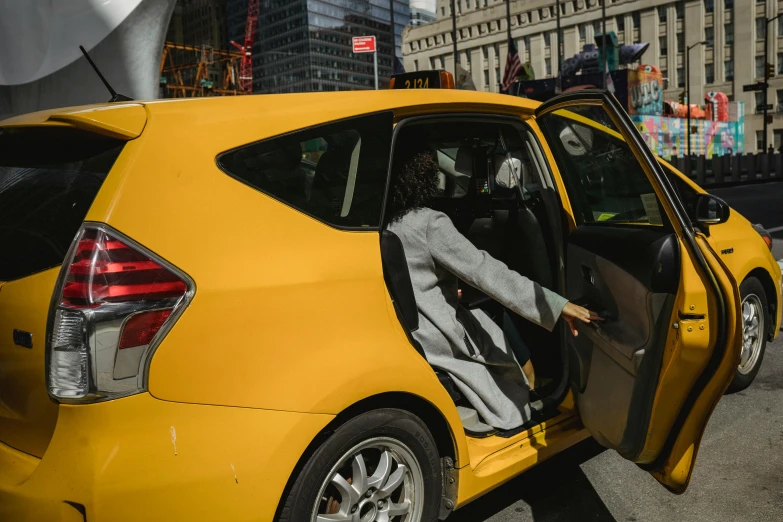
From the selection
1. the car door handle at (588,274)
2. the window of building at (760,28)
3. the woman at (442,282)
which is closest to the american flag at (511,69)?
the car door handle at (588,274)

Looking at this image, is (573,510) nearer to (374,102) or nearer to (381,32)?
(374,102)

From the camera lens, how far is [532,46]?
324 feet

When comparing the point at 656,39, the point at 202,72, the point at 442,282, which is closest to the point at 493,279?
the point at 442,282

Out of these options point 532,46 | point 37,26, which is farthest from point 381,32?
point 37,26

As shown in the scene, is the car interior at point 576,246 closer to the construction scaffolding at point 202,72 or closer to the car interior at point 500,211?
the car interior at point 500,211

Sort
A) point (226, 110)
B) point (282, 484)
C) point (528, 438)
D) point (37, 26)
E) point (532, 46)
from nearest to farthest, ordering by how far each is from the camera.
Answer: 1. point (282, 484)
2. point (226, 110)
3. point (528, 438)
4. point (37, 26)
5. point (532, 46)

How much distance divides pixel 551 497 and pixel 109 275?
85.9 inches

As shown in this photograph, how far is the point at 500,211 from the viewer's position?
12.6 feet

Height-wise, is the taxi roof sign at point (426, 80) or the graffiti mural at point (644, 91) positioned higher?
the graffiti mural at point (644, 91)

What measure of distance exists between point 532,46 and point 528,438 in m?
103

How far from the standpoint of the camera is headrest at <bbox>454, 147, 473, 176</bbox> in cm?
397

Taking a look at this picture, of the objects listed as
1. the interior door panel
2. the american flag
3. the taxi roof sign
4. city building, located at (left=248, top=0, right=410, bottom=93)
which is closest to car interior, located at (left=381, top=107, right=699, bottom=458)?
the interior door panel

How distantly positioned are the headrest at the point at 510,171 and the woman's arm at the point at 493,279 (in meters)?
1.11

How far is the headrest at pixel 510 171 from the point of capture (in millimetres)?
3756
